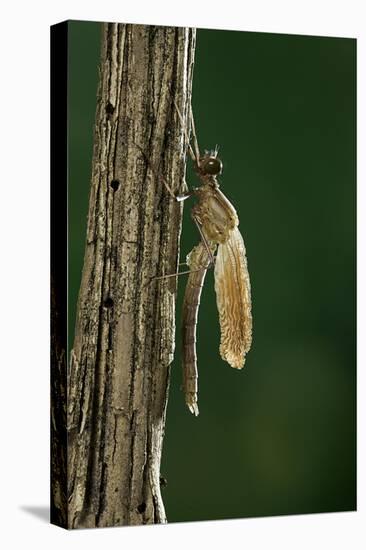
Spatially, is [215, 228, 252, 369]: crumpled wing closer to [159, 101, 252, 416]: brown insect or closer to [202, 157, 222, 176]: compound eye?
[159, 101, 252, 416]: brown insect

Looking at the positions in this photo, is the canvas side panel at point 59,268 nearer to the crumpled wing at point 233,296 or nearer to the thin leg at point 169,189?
the thin leg at point 169,189

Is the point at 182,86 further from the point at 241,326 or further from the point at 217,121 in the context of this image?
the point at 241,326

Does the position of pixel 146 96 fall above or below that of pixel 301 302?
above

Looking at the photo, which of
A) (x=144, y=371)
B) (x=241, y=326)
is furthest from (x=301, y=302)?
(x=144, y=371)

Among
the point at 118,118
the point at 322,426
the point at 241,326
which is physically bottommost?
the point at 322,426

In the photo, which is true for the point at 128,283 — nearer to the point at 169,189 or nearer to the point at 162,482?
the point at 169,189
